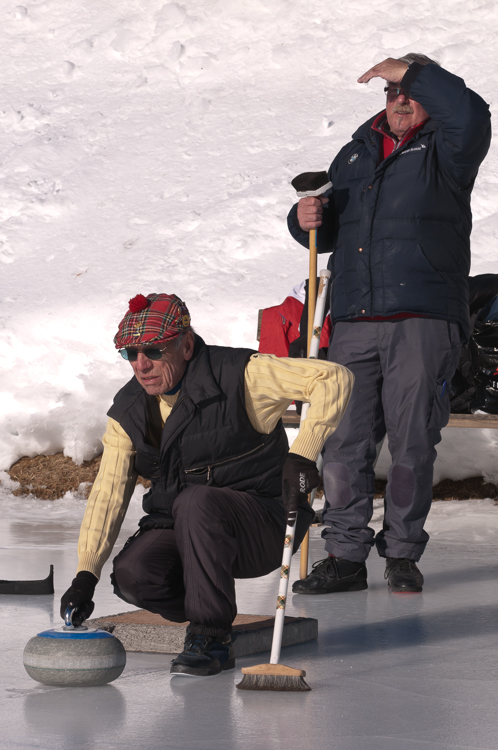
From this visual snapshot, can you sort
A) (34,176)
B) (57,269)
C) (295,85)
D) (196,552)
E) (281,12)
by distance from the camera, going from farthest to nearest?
1. (281,12)
2. (295,85)
3. (34,176)
4. (57,269)
5. (196,552)

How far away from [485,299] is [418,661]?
3.83m

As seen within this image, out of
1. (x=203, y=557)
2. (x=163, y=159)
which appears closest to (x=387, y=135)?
(x=203, y=557)

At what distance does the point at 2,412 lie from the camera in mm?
8703

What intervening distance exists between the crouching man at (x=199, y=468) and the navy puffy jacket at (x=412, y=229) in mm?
1276

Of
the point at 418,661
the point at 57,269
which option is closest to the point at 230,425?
the point at 418,661

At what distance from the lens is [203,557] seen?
2.85 meters

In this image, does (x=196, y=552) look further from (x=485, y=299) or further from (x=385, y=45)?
(x=385, y=45)

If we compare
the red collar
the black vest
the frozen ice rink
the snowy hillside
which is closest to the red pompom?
the black vest

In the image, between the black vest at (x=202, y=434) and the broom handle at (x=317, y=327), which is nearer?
the black vest at (x=202, y=434)

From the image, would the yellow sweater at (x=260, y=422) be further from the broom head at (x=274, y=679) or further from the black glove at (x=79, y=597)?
the broom head at (x=274, y=679)

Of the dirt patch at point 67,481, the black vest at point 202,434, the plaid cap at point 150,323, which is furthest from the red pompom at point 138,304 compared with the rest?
the dirt patch at point 67,481

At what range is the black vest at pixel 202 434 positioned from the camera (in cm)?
298

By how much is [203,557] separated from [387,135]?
226 cm

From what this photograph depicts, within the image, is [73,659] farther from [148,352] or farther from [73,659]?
[148,352]
